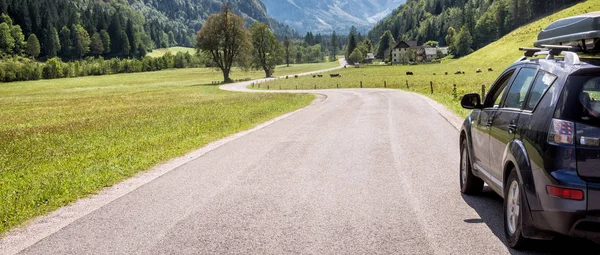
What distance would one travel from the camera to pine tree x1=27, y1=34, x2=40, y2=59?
159250mm

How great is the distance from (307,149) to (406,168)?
11.5 ft

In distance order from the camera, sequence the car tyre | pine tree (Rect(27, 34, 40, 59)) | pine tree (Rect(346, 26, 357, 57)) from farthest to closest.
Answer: pine tree (Rect(346, 26, 357, 57)), pine tree (Rect(27, 34, 40, 59)), the car tyre

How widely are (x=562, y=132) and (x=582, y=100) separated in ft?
1.11

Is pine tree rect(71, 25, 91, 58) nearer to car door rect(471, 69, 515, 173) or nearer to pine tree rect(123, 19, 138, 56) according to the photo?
pine tree rect(123, 19, 138, 56)

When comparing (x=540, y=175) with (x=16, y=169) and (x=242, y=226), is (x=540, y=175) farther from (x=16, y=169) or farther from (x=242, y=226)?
(x=16, y=169)

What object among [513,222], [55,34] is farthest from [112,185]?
[55,34]

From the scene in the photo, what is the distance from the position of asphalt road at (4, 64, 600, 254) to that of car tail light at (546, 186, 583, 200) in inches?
39.0

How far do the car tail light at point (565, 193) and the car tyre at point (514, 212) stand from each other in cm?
42

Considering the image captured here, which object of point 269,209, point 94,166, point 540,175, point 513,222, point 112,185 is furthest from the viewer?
point 94,166

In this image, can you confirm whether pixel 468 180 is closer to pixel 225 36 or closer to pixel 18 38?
pixel 225 36

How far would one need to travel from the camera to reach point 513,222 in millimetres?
4922

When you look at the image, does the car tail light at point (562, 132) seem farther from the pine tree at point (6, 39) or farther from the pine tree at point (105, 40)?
the pine tree at point (105, 40)

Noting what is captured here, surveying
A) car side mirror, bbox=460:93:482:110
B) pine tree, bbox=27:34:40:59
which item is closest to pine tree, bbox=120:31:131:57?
pine tree, bbox=27:34:40:59

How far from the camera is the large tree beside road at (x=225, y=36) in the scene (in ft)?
280
